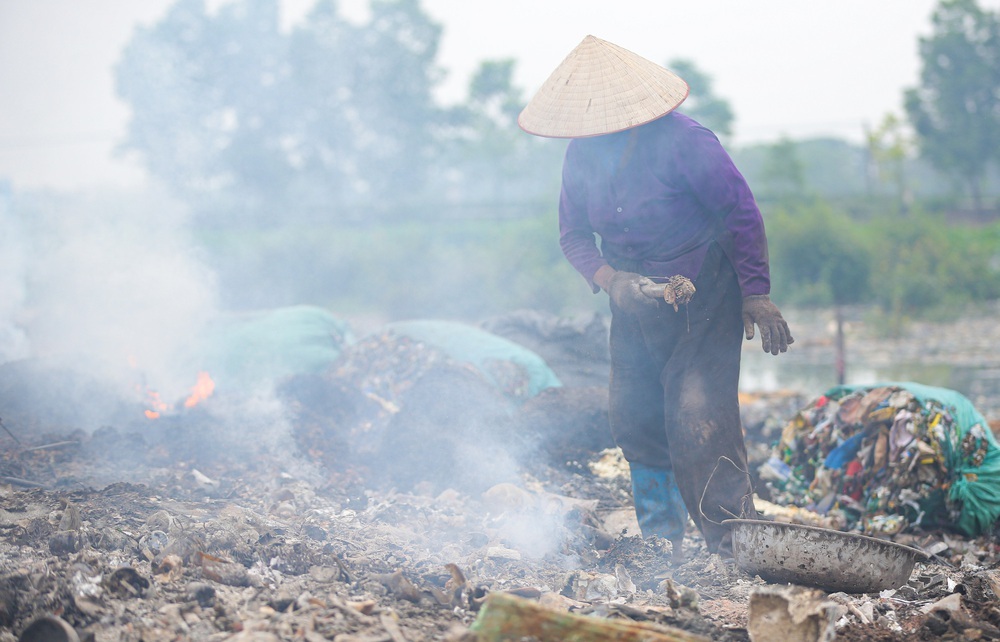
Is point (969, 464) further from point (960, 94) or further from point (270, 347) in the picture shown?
point (960, 94)

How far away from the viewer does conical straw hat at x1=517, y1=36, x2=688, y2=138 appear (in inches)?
135

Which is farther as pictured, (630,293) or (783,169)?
(783,169)

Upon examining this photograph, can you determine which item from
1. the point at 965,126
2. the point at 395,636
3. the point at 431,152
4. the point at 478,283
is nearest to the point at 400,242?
the point at 478,283

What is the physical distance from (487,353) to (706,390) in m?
3.12

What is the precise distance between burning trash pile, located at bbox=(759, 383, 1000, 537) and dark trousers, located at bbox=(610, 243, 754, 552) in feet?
4.89

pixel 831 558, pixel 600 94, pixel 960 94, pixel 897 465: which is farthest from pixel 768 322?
pixel 960 94

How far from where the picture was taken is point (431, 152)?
3028 cm

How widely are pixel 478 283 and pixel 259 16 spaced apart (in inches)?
543

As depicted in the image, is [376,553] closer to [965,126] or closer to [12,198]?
[12,198]

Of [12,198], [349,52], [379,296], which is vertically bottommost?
[379,296]

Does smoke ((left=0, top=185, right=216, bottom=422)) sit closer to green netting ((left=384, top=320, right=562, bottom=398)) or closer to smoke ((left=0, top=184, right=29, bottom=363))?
smoke ((left=0, top=184, right=29, bottom=363))

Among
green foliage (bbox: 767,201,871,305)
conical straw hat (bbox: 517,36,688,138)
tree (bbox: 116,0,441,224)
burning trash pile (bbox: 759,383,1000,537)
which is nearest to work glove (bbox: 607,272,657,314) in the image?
conical straw hat (bbox: 517,36,688,138)

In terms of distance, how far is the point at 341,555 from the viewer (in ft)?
11.3

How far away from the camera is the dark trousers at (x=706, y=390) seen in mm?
3373
